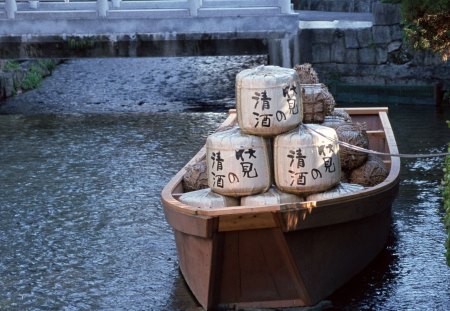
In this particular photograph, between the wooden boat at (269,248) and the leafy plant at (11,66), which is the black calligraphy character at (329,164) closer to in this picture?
the wooden boat at (269,248)

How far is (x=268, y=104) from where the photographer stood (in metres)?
8.41

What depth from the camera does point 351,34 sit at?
1898 cm

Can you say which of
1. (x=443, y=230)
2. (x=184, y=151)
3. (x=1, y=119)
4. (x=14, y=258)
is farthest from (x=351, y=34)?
(x=14, y=258)

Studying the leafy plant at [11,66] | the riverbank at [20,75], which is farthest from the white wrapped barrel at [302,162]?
the leafy plant at [11,66]

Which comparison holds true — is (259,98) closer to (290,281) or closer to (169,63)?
(290,281)

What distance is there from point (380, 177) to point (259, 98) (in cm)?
198

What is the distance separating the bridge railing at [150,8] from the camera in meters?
17.9

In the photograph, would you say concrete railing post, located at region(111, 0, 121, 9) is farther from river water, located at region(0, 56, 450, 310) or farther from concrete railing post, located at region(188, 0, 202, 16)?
river water, located at region(0, 56, 450, 310)

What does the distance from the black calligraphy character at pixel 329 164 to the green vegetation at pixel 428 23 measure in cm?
659

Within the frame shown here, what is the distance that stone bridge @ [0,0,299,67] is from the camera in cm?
1795

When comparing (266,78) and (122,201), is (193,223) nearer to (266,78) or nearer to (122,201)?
(266,78)

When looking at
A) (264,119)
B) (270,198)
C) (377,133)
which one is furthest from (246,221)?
(377,133)

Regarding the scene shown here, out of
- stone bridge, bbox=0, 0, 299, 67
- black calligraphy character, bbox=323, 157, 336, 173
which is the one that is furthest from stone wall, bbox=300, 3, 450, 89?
black calligraphy character, bbox=323, 157, 336, 173

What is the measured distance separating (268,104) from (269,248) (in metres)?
1.18
